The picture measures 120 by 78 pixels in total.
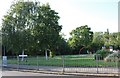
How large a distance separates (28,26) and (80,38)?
4744 cm

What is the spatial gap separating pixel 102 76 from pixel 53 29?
A: 84.6 ft

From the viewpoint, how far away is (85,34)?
89.4 m

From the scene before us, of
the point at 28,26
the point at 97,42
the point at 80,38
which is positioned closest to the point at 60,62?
the point at 28,26

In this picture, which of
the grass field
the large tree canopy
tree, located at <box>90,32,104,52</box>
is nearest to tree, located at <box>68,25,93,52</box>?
tree, located at <box>90,32,104,52</box>

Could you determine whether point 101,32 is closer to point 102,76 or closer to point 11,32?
point 11,32

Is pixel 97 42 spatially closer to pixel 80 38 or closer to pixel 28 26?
pixel 80 38

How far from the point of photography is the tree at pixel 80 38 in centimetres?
8281

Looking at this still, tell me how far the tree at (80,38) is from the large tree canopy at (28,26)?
38.8 metres

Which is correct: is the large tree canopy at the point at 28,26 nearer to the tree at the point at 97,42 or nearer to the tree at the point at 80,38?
the tree at the point at 80,38

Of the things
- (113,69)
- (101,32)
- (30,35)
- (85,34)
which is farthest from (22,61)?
(85,34)

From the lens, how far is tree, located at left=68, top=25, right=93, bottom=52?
82.8 meters

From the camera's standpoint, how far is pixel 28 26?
135 feet

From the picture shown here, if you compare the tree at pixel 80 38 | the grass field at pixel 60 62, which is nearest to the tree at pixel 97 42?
the tree at pixel 80 38

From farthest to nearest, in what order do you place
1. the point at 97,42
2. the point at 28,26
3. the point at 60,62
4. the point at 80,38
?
1. the point at 80,38
2. the point at 97,42
3. the point at 28,26
4. the point at 60,62
